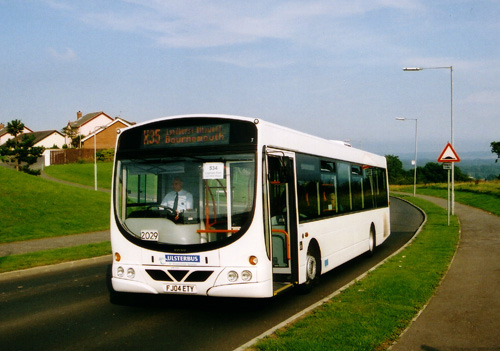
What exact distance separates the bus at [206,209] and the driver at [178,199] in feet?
0.05

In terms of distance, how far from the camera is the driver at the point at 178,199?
820 centimetres

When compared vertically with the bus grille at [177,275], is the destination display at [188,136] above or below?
above

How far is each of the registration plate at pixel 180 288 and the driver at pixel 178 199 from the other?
97cm

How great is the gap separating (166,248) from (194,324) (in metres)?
1.14

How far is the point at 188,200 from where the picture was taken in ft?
26.9

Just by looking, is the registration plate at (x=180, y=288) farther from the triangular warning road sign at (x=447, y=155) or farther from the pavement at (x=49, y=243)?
the triangular warning road sign at (x=447, y=155)

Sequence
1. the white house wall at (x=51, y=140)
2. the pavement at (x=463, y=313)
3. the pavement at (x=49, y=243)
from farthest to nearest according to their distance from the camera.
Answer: the white house wall at (x=51, y=140), the pavement at (x=49, y=243), the pavement at (x=463, y=313)

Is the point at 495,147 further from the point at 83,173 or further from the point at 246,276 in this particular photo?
the point at 246,276

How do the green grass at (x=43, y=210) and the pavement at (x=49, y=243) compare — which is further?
the green grass at (x=43, y=210)

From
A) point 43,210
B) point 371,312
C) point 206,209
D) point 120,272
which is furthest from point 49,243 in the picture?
point 371,312

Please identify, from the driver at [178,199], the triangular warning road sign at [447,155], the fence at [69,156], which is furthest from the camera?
the fence at [69,156]

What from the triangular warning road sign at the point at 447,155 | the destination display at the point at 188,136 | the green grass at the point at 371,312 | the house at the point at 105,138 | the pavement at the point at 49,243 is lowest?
the pavement at the point at 49,243

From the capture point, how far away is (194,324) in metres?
7.79

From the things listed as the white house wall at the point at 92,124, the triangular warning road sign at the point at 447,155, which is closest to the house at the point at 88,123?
the white house wall at the point at 92,124
